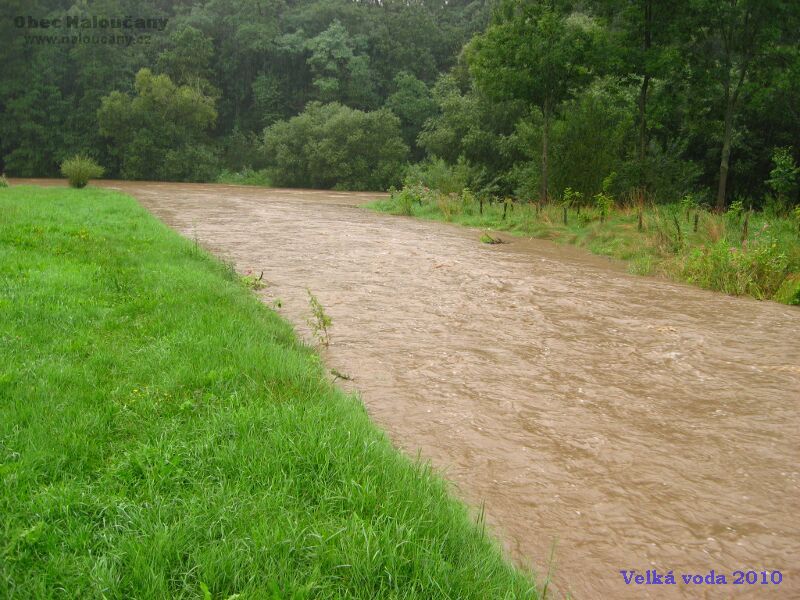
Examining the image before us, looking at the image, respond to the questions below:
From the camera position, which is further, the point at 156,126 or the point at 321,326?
the point at 156,126

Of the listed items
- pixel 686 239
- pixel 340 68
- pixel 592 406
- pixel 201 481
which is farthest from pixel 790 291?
pixel 340 68

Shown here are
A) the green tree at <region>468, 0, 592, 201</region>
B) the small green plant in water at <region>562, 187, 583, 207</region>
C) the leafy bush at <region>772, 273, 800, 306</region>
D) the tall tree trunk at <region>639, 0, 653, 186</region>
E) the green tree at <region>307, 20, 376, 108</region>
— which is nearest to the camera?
the leafy bush at <region>772, 273, 800, 306</region>

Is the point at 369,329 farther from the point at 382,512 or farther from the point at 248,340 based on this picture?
the point at 382,512

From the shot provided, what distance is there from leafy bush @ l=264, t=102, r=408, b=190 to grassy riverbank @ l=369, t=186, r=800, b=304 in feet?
88.0

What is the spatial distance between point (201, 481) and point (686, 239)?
13409 mm

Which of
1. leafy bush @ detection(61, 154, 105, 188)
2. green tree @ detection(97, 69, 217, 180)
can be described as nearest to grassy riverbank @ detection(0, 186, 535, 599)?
leafy bush @ detection(61, 154, 105, 188)

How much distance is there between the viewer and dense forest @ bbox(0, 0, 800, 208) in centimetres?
2141

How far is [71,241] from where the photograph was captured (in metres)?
10.6

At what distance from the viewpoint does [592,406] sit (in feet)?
19.3

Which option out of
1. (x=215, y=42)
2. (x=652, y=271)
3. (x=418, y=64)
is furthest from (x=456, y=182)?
(x=215, y=42)

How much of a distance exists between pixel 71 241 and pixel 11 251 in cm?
145

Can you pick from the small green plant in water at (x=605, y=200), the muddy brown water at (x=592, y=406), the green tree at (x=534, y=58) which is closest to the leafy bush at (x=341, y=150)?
the green tree at (x=534, y=58)

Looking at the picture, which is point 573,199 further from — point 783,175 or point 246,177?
Result: point 246,177

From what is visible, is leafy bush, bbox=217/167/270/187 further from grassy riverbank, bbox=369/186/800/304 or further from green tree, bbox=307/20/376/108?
grassy riverbank, bbox=369/186/800/304
